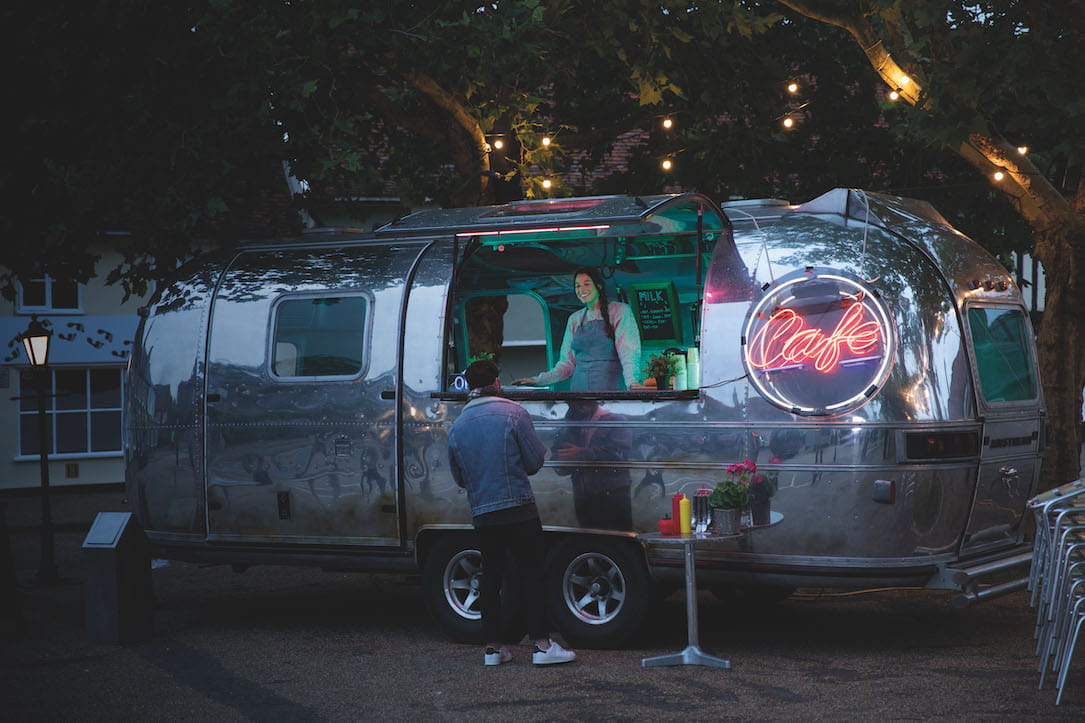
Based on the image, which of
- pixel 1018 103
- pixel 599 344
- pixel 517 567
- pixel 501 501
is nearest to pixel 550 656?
pixel 517 567

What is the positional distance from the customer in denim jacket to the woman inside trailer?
1500mm

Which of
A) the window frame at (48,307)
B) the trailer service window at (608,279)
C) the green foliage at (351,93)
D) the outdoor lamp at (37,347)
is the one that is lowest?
the outdoor lamp at (37,347)

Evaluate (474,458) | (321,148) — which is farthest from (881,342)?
(321,148)

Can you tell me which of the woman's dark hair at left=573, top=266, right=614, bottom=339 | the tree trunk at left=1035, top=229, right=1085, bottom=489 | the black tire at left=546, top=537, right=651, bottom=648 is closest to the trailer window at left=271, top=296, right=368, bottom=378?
the woman's dark hair at left=573, top=266, right=614, bottom=339

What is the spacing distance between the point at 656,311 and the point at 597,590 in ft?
12.7

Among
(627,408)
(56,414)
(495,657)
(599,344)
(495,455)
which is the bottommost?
(495,657)

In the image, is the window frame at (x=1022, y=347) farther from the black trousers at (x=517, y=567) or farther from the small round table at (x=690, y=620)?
the black trousers at (x=517, y=567)

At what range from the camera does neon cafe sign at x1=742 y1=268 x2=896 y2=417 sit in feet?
27.2

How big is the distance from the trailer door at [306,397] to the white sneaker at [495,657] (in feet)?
4.73

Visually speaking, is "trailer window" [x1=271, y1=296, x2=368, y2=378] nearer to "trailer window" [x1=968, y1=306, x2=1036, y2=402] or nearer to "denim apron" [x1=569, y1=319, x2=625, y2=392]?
"denim apron" [x1=569, y1=319, x2=625, y2=392]

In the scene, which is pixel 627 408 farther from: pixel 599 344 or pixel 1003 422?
pixel 1003 422

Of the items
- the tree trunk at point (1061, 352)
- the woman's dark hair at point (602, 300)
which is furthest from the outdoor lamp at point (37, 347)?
the tree trunk at point (1061, 352)

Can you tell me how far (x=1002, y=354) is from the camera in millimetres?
9055

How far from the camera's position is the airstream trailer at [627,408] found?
8.30 m
